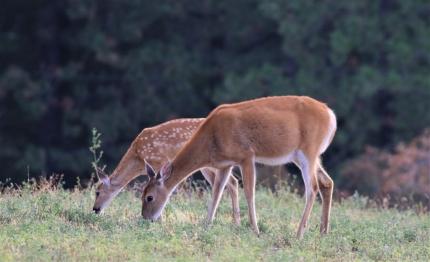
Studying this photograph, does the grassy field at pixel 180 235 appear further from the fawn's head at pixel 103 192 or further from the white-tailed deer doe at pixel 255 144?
the white-tailed deer doe at pixel 255 144

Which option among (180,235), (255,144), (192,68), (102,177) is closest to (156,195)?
(255,144)

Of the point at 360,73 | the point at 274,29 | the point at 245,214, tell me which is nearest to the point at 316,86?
the point at 360,73

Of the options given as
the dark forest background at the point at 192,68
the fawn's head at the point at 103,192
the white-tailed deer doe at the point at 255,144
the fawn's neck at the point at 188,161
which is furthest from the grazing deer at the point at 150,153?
the dark forest background at the point at 192,68

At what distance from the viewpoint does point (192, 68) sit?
110 feet

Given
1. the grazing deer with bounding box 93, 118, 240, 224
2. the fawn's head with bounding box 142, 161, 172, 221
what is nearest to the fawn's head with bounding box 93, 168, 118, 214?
the grazing deer with bounding box 93, 118, 240, 224

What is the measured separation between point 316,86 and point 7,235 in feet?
64.2

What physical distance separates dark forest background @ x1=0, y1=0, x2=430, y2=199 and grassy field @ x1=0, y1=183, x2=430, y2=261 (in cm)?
1501

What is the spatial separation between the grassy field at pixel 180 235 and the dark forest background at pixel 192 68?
15.0 metres

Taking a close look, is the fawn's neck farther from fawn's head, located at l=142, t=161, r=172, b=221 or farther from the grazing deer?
the grazing deer

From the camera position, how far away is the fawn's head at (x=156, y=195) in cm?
1388

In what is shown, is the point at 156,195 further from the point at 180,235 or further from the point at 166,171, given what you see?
the point at 180,235

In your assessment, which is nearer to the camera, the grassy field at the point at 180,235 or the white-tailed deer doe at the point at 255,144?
the grassy field at the point at 180,235

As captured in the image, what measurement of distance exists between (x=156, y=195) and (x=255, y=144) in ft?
4.25

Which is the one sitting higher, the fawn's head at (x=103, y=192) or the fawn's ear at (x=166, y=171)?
the fawn's ear at (x=166, y=171)
